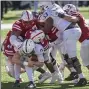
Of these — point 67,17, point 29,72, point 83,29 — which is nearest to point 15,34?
point 29,72

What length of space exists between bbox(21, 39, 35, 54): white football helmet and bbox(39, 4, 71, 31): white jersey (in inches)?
26.0

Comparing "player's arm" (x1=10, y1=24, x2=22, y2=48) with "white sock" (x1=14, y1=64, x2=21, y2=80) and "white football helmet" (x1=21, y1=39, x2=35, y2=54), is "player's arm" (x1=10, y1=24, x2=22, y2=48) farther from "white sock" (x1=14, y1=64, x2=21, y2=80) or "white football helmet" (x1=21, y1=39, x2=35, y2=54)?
"white sock" (x1=14, y1=64, x2=21, y2=80)

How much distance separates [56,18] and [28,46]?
0.90 m

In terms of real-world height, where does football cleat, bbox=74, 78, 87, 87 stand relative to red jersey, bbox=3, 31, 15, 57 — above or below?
below

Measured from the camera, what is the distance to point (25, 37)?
8.13 meters

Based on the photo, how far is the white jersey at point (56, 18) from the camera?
8242 mm

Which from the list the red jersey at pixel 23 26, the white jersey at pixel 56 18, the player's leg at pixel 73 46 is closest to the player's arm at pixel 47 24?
the white jersey at pixel 56 18

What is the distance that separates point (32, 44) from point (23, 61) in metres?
0.55

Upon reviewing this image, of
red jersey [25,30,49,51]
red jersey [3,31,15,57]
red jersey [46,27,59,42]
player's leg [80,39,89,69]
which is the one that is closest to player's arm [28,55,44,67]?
red jersey [25,30,49,51]

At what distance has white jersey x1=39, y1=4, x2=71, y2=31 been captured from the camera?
324 inches

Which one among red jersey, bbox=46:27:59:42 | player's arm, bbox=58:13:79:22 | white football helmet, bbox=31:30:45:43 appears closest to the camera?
white football helmet, bbox=31:30:45:43

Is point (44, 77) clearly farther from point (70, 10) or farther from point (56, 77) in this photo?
point (70, 10)

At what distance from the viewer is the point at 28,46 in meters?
7.82

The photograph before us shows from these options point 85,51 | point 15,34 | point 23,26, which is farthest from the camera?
point 85,51
